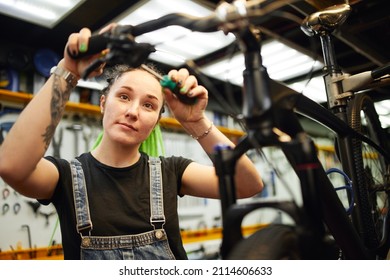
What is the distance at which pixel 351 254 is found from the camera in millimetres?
497

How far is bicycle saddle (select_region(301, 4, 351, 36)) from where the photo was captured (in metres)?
0.84

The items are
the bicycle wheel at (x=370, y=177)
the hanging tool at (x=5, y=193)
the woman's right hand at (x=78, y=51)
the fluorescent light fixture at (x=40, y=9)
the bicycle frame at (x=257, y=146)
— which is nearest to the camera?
the bicycle frame at (x=257, y=146)

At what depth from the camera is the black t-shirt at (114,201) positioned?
0.65 metres

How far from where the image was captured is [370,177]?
1.01 meters

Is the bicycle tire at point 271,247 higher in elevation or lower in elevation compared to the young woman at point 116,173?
lower

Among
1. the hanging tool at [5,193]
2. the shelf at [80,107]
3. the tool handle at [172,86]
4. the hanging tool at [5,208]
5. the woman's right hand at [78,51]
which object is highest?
the shelf at [80,107]

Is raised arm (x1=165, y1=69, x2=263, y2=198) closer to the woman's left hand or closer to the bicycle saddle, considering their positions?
the woman's left hand

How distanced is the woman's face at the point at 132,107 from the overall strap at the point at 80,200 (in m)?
0.10

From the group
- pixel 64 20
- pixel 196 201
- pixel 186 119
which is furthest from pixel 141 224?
pixel 196 201

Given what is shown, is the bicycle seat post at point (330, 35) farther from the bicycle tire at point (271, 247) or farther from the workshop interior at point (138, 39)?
the bicycle tire at point (271, 247)

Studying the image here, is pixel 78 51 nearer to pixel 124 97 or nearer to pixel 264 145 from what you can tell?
pixel 124 97

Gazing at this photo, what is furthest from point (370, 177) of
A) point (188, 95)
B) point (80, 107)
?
point (80, 107)

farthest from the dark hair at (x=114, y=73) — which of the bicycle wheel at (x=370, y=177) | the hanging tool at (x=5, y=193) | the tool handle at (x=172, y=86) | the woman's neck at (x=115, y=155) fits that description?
the hanging tool at (x=5, y=193)
